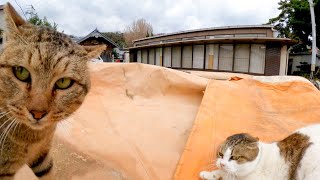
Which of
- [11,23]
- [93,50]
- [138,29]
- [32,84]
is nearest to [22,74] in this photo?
[32,84]

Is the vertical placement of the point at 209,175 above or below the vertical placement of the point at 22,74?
below

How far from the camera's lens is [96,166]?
69.9 inches

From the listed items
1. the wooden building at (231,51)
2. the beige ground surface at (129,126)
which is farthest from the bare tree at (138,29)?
the beige ground surface at (129,126)

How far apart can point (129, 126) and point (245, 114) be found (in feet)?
3.12

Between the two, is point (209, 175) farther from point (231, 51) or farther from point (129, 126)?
point (231, 51)

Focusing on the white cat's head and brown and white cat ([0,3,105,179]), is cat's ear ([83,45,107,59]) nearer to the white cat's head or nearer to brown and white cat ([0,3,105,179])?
brown and white cat ([0,3,105,179])

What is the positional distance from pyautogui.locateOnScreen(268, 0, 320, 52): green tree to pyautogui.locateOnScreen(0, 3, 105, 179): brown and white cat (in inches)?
553

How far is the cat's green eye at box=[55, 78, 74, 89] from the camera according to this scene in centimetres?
109

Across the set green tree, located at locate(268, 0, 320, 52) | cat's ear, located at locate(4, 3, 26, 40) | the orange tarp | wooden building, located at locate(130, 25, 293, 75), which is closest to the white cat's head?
the orange tarp

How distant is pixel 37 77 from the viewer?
3.35ft

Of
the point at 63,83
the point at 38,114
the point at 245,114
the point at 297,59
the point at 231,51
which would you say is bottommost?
the point at 245,114

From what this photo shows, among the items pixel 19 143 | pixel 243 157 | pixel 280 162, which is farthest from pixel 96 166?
pixel 280 162

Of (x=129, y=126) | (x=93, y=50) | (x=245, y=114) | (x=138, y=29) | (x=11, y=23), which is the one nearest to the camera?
(x=11, y=23)

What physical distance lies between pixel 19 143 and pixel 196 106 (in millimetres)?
1561
